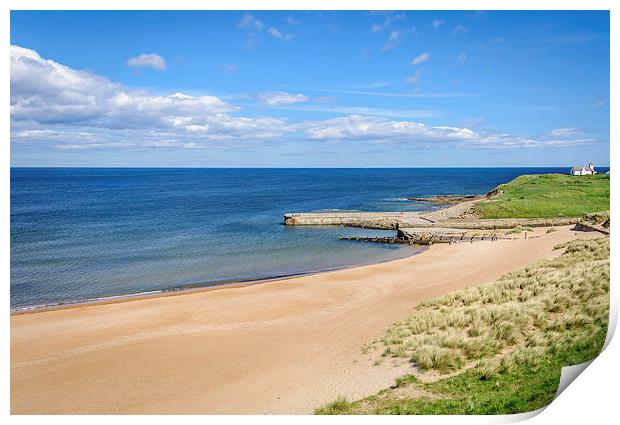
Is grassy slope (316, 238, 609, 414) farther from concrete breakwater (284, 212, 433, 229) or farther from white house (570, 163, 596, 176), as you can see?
white house (570, 163, 596, 176)

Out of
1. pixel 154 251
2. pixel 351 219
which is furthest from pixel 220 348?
pixel 351 219

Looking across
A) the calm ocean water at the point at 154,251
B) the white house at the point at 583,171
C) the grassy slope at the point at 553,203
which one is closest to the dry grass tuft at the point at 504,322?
the calm ocean water at the point at 154,251

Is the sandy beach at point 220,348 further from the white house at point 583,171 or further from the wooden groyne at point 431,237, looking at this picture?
the white house at point 583,171

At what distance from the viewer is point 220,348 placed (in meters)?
13.1

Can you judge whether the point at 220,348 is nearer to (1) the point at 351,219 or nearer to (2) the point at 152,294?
(2) the point at 152,294

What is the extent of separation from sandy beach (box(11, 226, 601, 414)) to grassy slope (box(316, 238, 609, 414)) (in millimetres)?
801

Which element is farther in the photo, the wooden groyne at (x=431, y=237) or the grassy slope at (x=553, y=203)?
the grassy slope at (x=553, y=203)

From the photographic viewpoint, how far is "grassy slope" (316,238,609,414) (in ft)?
29.1

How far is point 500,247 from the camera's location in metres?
30.5

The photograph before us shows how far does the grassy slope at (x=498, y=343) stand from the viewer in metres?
8.86

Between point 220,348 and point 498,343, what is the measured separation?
7.29 meters

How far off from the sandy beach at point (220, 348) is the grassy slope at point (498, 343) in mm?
801

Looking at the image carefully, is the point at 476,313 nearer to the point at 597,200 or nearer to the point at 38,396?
the point at 38,396

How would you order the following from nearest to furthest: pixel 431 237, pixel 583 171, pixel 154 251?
1. pixel 154 251
2. pixel 431 237
3. pixel 583 171
